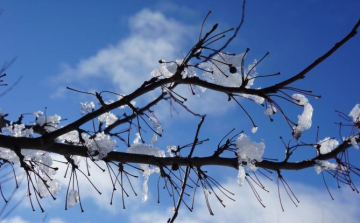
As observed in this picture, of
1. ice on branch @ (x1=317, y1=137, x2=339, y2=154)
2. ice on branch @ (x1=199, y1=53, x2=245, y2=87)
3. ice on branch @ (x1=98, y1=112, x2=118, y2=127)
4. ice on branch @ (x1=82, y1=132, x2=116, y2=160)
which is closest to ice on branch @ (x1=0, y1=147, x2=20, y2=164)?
ice on branch @ (x1=82, y1=132, x2=116, y2=160)

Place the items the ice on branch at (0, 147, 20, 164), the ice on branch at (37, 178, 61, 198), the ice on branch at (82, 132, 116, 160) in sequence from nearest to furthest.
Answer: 1. the ice on branch at (82, 132, 116, 160)
2. the ice on branch at (0, 147, 20, 164)
3. the ice on branch at (37, 178, 61, 198)

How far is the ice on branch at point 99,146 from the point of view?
2.42 m

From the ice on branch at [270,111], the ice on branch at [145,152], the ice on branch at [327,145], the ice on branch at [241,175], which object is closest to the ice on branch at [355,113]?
the ice on branch at [327,145]

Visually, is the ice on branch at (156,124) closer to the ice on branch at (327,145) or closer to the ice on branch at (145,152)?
the ice on branch at (145,152)

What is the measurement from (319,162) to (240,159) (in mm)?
635

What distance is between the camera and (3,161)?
292 cm

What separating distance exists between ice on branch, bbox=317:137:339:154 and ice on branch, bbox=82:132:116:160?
172cm

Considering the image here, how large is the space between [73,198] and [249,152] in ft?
4.93

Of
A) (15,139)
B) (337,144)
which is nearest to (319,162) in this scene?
(337,144)

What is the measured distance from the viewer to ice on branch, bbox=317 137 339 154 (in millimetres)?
2846

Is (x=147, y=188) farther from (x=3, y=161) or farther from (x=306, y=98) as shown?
(x=306, y=98)

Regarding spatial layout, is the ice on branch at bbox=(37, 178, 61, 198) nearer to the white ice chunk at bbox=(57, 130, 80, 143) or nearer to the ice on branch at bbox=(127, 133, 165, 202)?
the white ice chunk at bbox=(57, 130, 80, 143)

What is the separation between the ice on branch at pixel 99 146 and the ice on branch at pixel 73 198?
569 millimetres

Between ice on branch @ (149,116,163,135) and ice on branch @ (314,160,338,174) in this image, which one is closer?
ice on branch @ (314,160,338,174)
